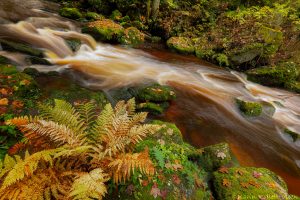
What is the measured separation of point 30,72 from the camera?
6891 millimetres

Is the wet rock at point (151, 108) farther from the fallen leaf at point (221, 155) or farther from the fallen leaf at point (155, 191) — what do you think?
the fallen leaf at point (155, 191)

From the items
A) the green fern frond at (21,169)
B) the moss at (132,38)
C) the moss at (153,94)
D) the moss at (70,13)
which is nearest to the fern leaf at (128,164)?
the green fern frond at (21,169)

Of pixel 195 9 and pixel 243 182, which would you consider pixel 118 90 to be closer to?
pixel 243 182

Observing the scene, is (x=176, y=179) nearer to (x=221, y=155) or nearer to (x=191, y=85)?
(x=221, y=155)

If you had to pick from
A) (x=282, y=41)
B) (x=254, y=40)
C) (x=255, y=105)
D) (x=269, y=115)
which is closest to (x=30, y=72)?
(x=255, y=105)

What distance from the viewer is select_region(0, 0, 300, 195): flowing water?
22.2 ft

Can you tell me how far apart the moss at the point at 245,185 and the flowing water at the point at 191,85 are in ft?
4.92

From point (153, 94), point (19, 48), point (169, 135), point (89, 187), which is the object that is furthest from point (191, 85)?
point (89, 187)

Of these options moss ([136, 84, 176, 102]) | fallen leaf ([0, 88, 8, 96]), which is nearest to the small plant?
fallen leaf ([0, 88, 8, 96])

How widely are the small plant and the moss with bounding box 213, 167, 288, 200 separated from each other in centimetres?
187

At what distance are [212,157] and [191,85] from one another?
5.32m

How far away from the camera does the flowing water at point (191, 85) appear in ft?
22.2

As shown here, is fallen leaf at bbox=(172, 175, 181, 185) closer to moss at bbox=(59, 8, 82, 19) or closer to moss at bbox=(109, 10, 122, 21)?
moss at bbox=(59, 8, 82, 19)

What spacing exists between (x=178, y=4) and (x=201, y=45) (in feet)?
14.5
